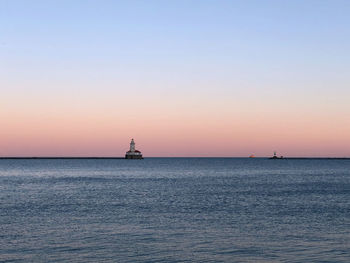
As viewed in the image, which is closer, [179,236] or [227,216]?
[179,236]

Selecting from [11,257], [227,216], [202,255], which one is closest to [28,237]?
[11,257]

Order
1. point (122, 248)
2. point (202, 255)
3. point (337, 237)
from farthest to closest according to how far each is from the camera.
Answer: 1. point (337, 237)
2. point (122, 248)
3. point (202, 255)

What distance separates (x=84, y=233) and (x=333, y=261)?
58.8ft

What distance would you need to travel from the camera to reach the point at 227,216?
4247 cm

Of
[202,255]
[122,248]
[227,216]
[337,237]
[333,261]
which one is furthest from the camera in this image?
[227,216]

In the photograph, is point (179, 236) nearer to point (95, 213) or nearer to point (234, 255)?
point (234, 255)

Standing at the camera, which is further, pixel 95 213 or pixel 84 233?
pixel 95 213

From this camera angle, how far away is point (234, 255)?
1017 inches

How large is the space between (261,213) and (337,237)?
1410 centimetres

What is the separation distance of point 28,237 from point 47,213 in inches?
538

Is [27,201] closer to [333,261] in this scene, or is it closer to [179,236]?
[179,236]

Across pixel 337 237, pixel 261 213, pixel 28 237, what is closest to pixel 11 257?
pixel 28 237

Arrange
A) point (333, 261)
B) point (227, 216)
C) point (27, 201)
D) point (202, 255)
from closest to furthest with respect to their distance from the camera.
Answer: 1. point (333, 261)
2. point (202, 255)
3. point (227, 216)
4. point (27, 201)

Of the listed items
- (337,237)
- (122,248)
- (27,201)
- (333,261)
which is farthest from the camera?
(27,201)
